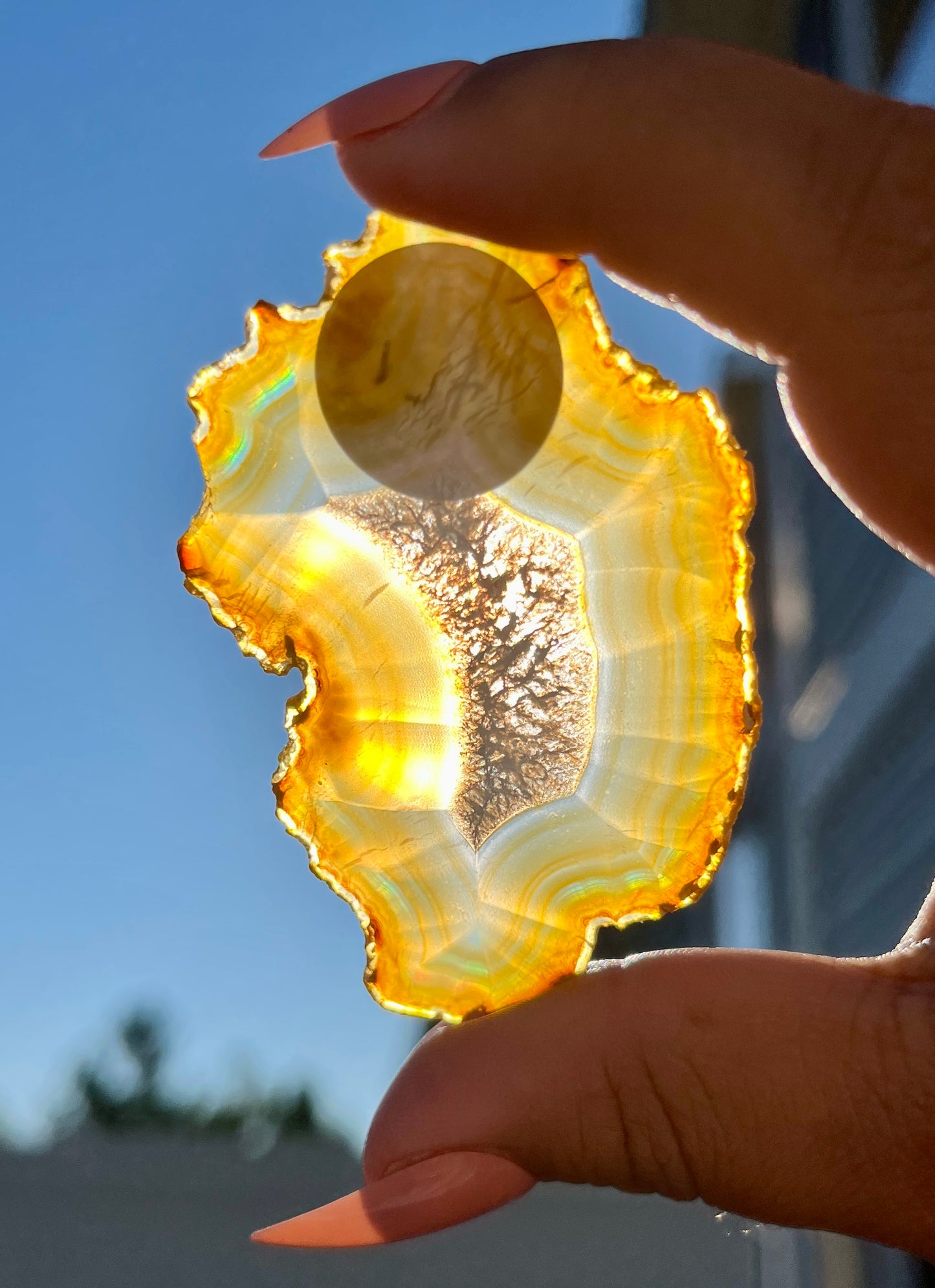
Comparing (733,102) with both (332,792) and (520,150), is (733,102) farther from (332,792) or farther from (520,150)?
(332,792)

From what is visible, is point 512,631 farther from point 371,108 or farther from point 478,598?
point 371,108

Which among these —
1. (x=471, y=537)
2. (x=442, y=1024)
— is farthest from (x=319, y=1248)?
(x=471, y=537)

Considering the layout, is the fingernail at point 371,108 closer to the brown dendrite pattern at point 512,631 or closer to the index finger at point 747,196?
the index finger at point 747,196

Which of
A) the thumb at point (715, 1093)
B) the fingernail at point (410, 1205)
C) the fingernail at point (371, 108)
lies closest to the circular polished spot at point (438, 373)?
the fingernail at point (371, 108)

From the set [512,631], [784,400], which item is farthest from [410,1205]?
[784,400]

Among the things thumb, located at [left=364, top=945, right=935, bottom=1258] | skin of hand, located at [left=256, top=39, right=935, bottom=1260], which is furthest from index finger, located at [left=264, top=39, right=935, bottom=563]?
thumb, located at [left=364, top=945, right=935, bottom=1258]

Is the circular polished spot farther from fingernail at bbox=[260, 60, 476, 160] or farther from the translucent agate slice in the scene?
fingernail at bbox=[260, 60, 476, 160]
